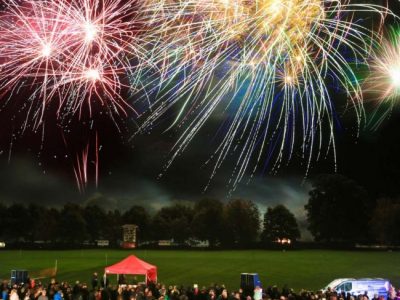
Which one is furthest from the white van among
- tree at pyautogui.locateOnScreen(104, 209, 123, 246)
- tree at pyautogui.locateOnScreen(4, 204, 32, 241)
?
tree at pyautogui.locateOnScreen(4, 204, 32, 241)

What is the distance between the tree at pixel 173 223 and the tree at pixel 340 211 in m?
31.6

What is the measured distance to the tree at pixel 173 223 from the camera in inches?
4163

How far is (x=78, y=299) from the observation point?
55.2 feet

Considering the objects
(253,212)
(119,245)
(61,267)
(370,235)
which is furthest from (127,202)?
(61,267)

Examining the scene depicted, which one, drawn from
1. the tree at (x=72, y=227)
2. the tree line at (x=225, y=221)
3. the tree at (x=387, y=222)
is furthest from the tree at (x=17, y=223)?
the tree at (x=387, y=222)

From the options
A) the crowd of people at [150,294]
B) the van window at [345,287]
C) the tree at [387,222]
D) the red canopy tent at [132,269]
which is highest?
the tree at [387,222]

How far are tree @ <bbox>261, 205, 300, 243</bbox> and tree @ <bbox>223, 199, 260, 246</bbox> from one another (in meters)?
2.04

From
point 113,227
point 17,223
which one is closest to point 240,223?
point 113,227

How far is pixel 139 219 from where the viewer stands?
371 feet

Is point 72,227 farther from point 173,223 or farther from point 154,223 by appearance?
point 173,223

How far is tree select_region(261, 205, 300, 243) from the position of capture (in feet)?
312

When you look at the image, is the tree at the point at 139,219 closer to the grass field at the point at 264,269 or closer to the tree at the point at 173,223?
the tree at the point at 173,223

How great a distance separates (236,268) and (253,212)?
61162mm

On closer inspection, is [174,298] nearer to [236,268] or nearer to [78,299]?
[78,299]
